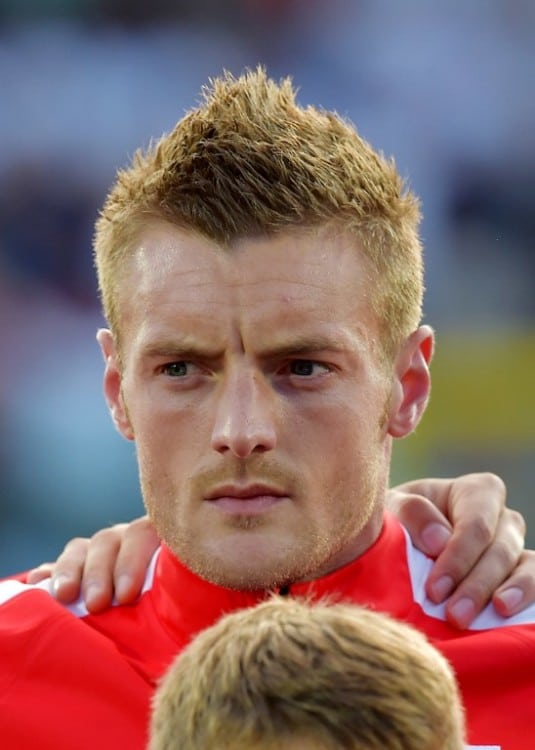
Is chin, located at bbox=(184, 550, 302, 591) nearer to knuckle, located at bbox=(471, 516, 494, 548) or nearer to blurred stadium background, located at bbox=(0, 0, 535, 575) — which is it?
knuckle, located at bbox=(471, 516, 494, 548)

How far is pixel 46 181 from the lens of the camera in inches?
213

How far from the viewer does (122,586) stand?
8.50ft

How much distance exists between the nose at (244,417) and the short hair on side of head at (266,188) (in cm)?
26

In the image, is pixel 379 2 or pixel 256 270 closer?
pixel 256 270

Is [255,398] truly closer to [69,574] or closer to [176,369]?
[176,369]

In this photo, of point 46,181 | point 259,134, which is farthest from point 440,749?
point 46,181

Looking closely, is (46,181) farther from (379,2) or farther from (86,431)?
(379,2)

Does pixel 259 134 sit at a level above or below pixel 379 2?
below

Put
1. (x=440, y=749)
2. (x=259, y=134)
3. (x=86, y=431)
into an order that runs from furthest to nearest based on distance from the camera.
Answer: (x=86, y=431), (x=259, y=134), (x=440, y=749)

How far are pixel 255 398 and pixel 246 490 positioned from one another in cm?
16

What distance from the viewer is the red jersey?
2.27m

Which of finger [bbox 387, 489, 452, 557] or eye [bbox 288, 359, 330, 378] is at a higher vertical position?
eye [bbox 288, 359, 330, 378]

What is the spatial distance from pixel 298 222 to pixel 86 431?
3121 mm

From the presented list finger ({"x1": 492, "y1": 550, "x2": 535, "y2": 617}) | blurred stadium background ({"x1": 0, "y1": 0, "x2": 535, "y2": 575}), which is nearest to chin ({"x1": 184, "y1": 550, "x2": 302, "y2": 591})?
finger ({"x1": 492, "y1": 550, "x2": 535, "y2": 617})
